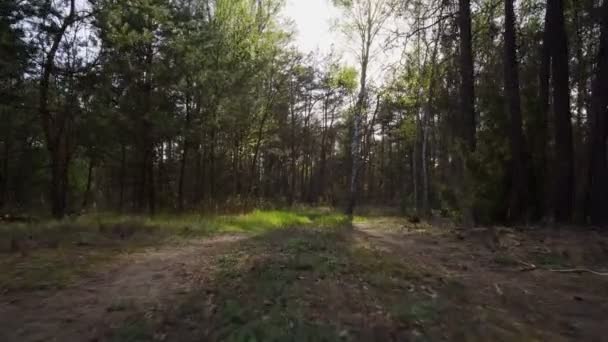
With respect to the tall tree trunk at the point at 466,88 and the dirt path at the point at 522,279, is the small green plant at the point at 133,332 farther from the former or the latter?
the tall tree trunk at the point at 466,88

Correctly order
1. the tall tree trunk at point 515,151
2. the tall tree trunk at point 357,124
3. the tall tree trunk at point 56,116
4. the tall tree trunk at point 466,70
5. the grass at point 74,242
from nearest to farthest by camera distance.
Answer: the grass at point 74,242 → the tall tree trunk at point 515,151 → the tall tree trunk at point 466,70 → the tall tree trunk at point 56,116 → the tall tree trunk at point 357,124

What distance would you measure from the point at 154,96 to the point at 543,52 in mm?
12037

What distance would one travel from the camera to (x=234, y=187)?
786 inches

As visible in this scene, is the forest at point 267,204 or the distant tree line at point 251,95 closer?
the forest at point 267,204

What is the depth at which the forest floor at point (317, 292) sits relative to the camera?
141 inches

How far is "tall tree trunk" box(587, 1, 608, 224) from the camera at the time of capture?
8.49 metres

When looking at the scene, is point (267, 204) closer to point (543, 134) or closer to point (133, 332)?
point (543, 134)

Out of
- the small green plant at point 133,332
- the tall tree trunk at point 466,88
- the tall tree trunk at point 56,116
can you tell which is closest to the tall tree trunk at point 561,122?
the tall tree trunk at point 466,88

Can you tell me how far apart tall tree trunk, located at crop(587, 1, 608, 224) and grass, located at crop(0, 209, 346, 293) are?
7738 mm

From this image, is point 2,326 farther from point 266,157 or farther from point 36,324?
point 266,157

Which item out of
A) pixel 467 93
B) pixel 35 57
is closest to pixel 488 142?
pixel 467 93

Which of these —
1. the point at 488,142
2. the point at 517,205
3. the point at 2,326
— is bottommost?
the point at 2,326

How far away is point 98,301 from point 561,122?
340 inches

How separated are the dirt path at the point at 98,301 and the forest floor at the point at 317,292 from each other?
0.01 meters
